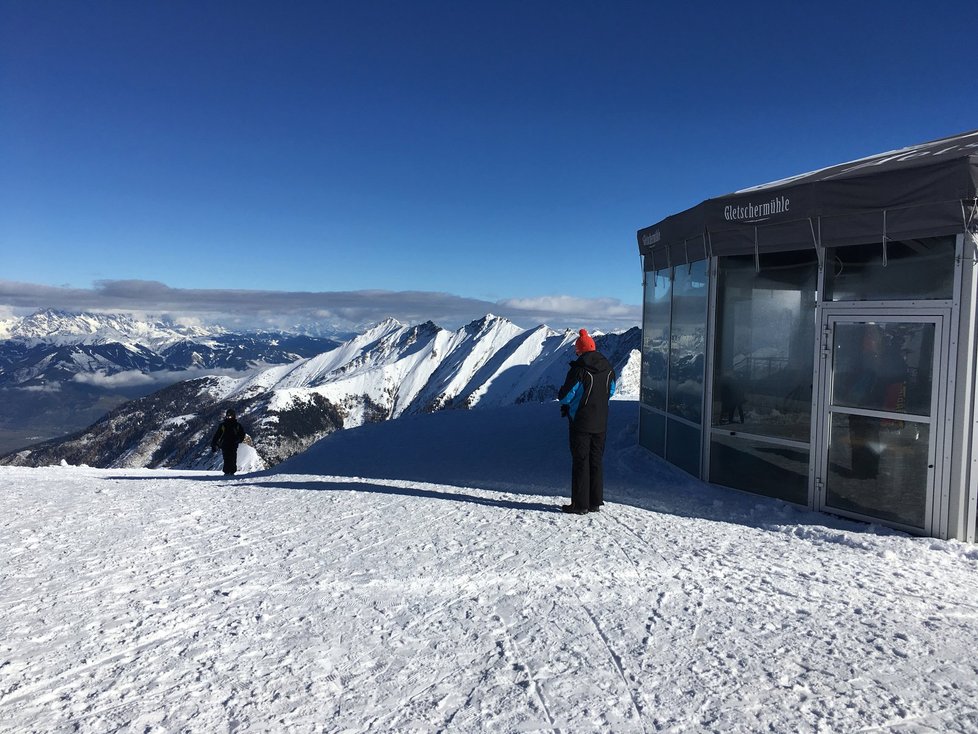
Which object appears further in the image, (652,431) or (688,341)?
(652,431)

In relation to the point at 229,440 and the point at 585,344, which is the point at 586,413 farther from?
the point at 229,440

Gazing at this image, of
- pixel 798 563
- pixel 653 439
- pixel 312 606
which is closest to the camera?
pixel 312 606

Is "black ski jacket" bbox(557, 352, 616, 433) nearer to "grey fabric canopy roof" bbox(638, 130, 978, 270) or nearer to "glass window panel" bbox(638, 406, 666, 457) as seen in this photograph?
"grey fabric canopy roof" bbox(638, 130, 978, 270)

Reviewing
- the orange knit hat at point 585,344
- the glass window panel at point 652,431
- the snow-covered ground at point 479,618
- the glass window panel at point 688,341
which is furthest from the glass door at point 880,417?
the glass window panel at point 652,431

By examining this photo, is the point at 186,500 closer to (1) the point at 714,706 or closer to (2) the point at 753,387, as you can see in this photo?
(1) the point at 714,706

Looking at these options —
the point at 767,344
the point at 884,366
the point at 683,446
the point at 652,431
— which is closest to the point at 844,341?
the point at 884,366

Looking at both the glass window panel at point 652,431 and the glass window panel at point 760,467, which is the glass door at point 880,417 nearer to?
the glass window panel at point 760,467

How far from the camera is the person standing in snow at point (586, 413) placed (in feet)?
23.9

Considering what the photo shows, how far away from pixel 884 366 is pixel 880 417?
63 centimetres

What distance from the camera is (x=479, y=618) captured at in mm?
4594

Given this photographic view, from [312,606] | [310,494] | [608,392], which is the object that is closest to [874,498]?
[608,392]

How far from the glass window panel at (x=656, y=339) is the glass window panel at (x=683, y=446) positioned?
62cm

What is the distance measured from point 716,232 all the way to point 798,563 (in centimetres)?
503

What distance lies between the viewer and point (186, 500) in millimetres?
8898
